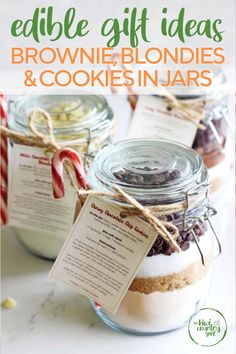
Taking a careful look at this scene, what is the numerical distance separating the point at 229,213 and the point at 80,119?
301mm

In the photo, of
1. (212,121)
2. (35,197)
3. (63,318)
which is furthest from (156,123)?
(63,318)

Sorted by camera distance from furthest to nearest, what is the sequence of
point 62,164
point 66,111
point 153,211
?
1. point 66,111
2. point 62,164
3. point 153,211

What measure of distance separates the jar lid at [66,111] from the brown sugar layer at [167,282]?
25 centimetres

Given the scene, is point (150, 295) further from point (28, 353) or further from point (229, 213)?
point (229, 213)

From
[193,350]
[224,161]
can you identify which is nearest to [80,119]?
[224,161]

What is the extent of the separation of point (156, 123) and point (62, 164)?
228 mm

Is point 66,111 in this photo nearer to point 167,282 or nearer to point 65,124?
point 65,124

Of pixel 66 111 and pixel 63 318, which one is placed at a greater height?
pixel 66 111

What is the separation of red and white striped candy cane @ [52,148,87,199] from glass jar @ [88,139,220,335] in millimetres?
15

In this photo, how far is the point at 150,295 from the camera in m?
0.74

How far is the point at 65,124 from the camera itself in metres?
0.90

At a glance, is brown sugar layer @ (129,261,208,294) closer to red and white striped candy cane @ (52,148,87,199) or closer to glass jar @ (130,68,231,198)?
red and white striped candy cane @ (52,148,87,199)

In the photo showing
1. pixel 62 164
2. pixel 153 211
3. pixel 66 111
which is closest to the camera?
pixel 153 211

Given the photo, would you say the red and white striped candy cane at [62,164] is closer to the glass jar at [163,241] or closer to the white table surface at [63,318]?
the glass jar at [163,241]
